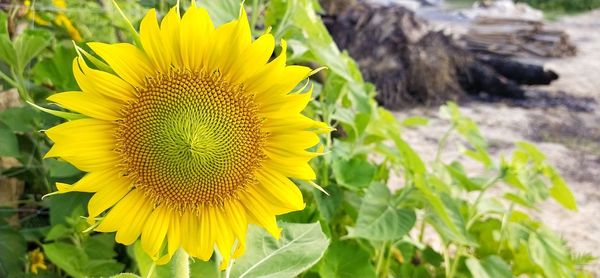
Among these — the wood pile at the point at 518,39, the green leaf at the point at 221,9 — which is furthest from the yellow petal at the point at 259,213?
the wood pile at the point at 518,39

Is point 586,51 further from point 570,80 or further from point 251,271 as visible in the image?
point 251,271

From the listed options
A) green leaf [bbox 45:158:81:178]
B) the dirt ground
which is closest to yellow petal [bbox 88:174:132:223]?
green leaf [bbox 45:158:81:178]

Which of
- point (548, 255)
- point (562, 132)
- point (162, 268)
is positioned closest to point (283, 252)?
point (162, 268)

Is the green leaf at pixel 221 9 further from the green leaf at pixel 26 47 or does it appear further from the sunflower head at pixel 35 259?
the sunflower head at pixel 35 259

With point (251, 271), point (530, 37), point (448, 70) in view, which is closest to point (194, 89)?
point (251, 271)

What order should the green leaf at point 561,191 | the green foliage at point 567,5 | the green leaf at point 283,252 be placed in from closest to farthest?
1. the green leaf at point 283,252
2. the green leaf at point 561,191
3. the green foliage at point 567,5

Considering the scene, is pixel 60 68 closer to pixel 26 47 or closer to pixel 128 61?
pixel 26 47

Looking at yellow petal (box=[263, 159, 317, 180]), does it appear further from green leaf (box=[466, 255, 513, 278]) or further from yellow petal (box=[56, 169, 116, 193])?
green leaf (box=[466, 255, 513, 278])
